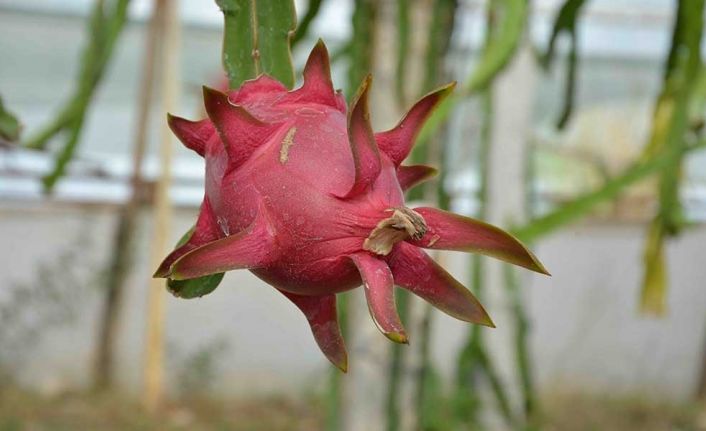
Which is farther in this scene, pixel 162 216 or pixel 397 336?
pixel 162 216

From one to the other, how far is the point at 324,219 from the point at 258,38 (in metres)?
0.14

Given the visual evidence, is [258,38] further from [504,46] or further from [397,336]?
[504,46]

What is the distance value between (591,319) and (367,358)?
2.28 m

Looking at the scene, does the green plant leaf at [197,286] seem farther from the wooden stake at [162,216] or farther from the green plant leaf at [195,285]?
the wooden stake at [162,216]

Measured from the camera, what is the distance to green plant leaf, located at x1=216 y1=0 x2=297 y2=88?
369mm

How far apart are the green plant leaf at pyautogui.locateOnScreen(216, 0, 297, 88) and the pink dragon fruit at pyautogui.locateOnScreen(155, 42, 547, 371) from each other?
2.9 inches

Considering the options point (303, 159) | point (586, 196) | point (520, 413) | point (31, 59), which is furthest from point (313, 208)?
point (31, 59)

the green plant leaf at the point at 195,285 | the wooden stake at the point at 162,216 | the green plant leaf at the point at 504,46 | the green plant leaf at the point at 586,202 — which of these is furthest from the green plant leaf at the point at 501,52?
the wooden stake at the point at 162,216

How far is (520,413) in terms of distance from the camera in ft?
4.04

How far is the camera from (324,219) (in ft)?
0.86

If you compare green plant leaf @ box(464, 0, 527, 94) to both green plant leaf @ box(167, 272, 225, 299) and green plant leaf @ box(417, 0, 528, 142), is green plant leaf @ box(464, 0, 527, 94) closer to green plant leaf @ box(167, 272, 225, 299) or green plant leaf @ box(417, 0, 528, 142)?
green plant leaf @ box(417, 0, 528, 142)

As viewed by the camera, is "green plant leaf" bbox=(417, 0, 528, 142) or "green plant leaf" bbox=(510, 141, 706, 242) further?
"green plant leaf" bbox=(510, 141, 706, 242)

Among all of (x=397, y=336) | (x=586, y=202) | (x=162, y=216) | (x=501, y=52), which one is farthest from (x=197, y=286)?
(x=162, y=216)

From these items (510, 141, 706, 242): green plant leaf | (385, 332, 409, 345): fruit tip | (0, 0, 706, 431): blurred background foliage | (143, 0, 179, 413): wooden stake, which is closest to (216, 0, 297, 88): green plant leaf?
(0, 0, 706, 431): blurred background foliage
